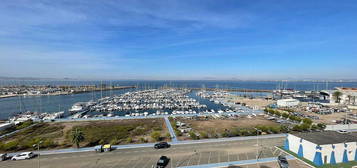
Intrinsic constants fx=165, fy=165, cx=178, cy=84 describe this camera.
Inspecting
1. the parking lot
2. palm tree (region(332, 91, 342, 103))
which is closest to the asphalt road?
the parking lot

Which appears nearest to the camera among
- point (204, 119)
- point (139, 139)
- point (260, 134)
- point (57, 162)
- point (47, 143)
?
point (57, 162)

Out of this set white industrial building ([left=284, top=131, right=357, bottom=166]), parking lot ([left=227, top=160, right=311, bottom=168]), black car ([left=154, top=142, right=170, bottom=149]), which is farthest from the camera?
black car ([left=154, top=142, right=170, bottom=149])

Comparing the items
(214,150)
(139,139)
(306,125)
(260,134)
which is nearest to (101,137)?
(139,139)

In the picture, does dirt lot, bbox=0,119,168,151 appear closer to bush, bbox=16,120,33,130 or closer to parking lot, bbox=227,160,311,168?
bush, bbox=16,120,33,130

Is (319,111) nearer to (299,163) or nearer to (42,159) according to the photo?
(299,163)

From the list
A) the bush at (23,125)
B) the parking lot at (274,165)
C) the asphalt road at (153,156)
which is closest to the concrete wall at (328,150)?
the parking lot at (274,165)

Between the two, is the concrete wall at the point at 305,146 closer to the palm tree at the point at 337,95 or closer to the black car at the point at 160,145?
the black car at the point at 160,145
